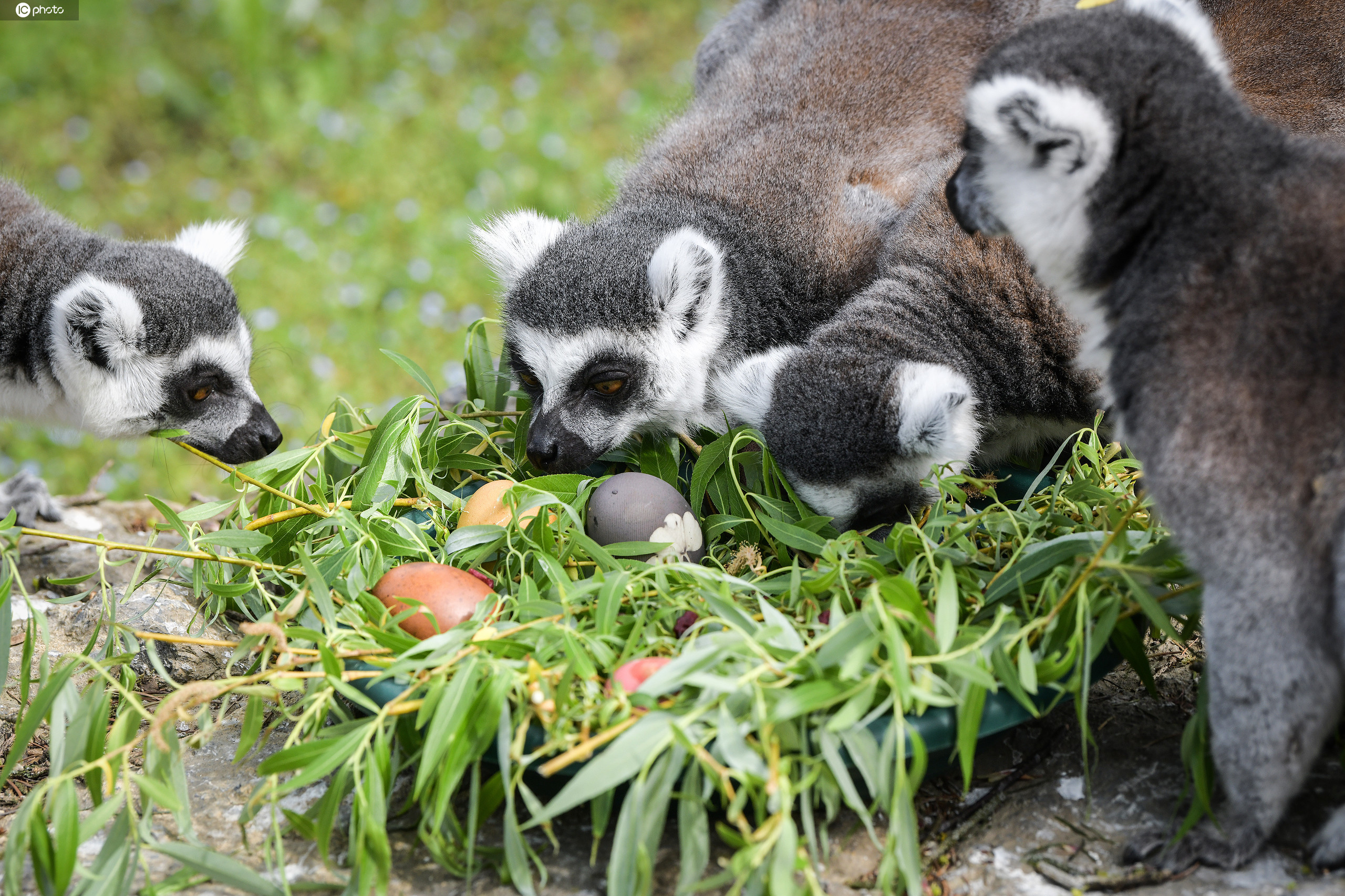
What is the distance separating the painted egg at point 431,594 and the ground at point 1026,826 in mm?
404

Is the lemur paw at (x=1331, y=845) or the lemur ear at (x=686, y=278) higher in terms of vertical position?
the lemur ear at (x=686, y=278)

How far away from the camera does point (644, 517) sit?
2.86 m

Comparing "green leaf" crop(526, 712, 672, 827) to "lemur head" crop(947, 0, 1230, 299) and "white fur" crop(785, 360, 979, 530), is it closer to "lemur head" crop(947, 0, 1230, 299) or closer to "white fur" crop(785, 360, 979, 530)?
"white fur" crop(785, 360, 979, 530)

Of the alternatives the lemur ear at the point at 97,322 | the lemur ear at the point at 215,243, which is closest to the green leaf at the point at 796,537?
the lemur ear at the point at 97,322

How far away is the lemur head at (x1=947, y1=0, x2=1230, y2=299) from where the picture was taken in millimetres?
2145

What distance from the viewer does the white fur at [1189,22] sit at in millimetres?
2367

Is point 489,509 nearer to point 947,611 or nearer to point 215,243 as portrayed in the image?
point 947,611

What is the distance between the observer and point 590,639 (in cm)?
225

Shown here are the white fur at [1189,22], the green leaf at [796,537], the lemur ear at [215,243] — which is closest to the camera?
the white fur at [1189,22]

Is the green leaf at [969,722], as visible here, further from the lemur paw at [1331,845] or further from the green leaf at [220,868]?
the green leaf at [220,868]

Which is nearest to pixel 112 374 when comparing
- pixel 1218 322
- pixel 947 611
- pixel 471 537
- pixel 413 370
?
pixel 413 370

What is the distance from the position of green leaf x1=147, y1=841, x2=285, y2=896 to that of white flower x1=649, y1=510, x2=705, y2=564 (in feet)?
3.75

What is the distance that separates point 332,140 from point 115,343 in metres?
4.50
